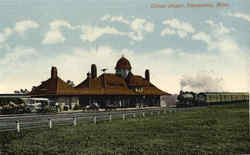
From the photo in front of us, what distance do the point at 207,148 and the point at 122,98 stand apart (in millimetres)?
41906

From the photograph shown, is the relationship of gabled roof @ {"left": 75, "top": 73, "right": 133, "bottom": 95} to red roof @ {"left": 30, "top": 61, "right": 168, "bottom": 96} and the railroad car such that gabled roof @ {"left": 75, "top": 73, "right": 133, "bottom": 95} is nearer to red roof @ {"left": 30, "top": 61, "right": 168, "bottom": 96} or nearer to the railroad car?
red roof @ {"left": 30, "top": 61, "right": 168, "bottom": 96}

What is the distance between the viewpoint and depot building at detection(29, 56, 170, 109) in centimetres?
4259

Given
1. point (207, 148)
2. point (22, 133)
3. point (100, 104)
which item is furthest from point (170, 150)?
point (100, 104)

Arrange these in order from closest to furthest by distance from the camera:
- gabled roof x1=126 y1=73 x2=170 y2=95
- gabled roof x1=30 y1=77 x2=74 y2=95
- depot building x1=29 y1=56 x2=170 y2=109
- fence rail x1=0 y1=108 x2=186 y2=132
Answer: fence rail x1=0 y1=108 x2=186 y2=132 < gabled roof x1=30 y1=77 x2=74 y2=95 < depot building x1=29 y1=56 x2=170 y2=109 < gabled roof x1=126 y1=73 x2=170 y2=95

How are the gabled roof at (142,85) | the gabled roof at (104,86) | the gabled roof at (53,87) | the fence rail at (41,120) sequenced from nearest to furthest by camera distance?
the fence rail at (41,120) → the gabled roof at (53,87) → the gabled roof at (104,86) → the gabled roof at (142,85)

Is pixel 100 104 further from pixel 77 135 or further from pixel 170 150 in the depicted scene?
pixel 170 150

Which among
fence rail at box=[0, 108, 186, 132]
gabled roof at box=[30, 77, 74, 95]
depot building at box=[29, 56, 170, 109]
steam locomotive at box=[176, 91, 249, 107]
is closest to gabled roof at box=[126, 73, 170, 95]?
depot building at box=[29, 56, 170, 109]

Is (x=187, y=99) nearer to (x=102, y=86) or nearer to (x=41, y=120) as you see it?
(x=102, y=86)

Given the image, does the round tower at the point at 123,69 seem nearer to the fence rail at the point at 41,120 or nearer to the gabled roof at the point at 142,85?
the gabled roof at the point at 142,85

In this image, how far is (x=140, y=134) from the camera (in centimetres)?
1636

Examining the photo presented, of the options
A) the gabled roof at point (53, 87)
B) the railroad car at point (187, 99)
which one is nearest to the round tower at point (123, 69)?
the railroad car at point (187, 99)

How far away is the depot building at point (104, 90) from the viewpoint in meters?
42.6

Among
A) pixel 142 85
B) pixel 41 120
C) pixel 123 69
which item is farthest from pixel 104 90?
pixel 41 120

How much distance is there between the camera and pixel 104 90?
49.0m
